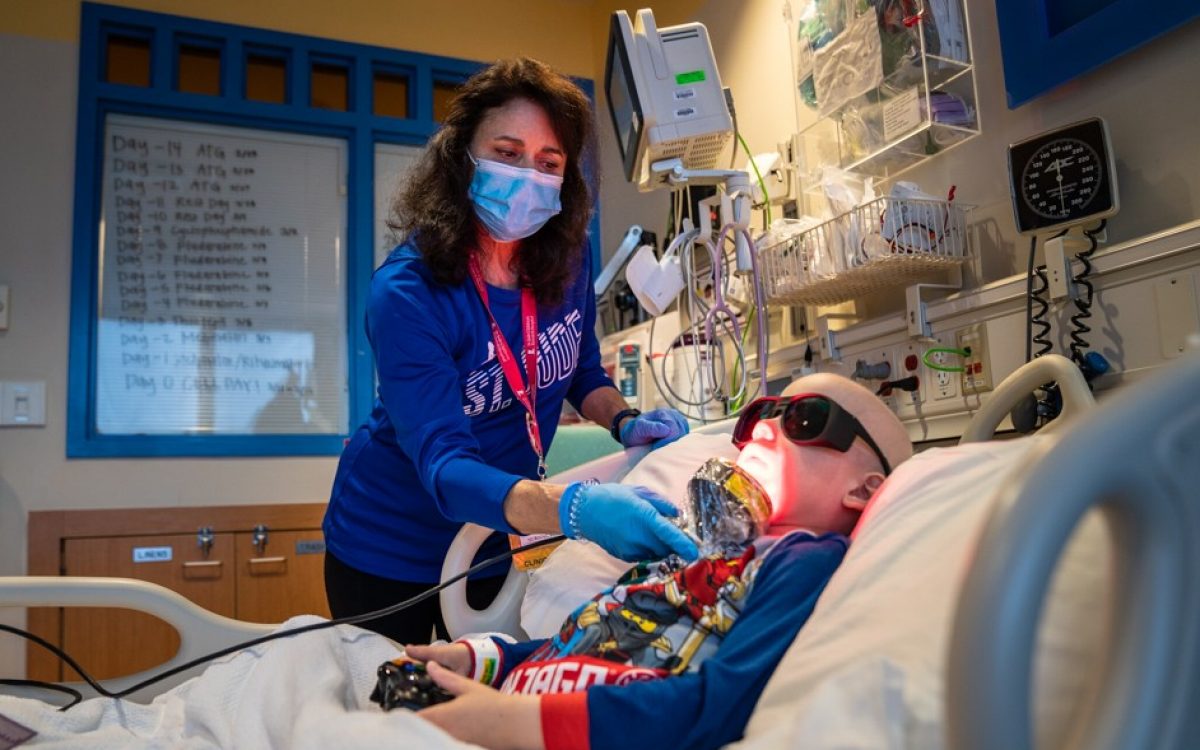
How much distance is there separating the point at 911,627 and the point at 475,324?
3.44ft

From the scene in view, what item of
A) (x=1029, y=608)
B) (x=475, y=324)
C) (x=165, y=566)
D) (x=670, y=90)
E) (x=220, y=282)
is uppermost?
(x=670, y=90)

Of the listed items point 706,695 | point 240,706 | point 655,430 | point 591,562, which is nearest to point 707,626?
point 706,695

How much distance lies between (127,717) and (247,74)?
3.23 meters

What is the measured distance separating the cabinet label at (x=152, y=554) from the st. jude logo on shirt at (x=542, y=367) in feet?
7.19

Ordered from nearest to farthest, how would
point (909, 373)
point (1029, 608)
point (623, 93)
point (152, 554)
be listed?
1. point (1029, 608)
2. point (909, 373)
3. point (623, 93)
4. point (152, 554)

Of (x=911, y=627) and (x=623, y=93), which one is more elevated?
(x=623, y=93)

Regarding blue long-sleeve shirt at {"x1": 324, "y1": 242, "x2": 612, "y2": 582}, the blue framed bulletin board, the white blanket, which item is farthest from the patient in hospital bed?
the blue framed bulletin board

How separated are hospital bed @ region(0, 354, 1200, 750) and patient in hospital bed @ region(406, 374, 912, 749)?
8cm

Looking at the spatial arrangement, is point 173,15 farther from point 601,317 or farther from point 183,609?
point 183,609

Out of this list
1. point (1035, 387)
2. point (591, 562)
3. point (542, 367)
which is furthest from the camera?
point (542, 367)

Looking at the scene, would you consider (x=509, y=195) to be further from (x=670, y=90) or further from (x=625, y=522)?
(x=625, y=522)

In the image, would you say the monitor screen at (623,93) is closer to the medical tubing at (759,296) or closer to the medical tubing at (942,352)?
the medical tubing at (759,296)

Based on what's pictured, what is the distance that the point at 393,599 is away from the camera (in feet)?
5.58

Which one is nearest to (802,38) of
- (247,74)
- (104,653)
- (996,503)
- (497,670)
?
(497,670)
